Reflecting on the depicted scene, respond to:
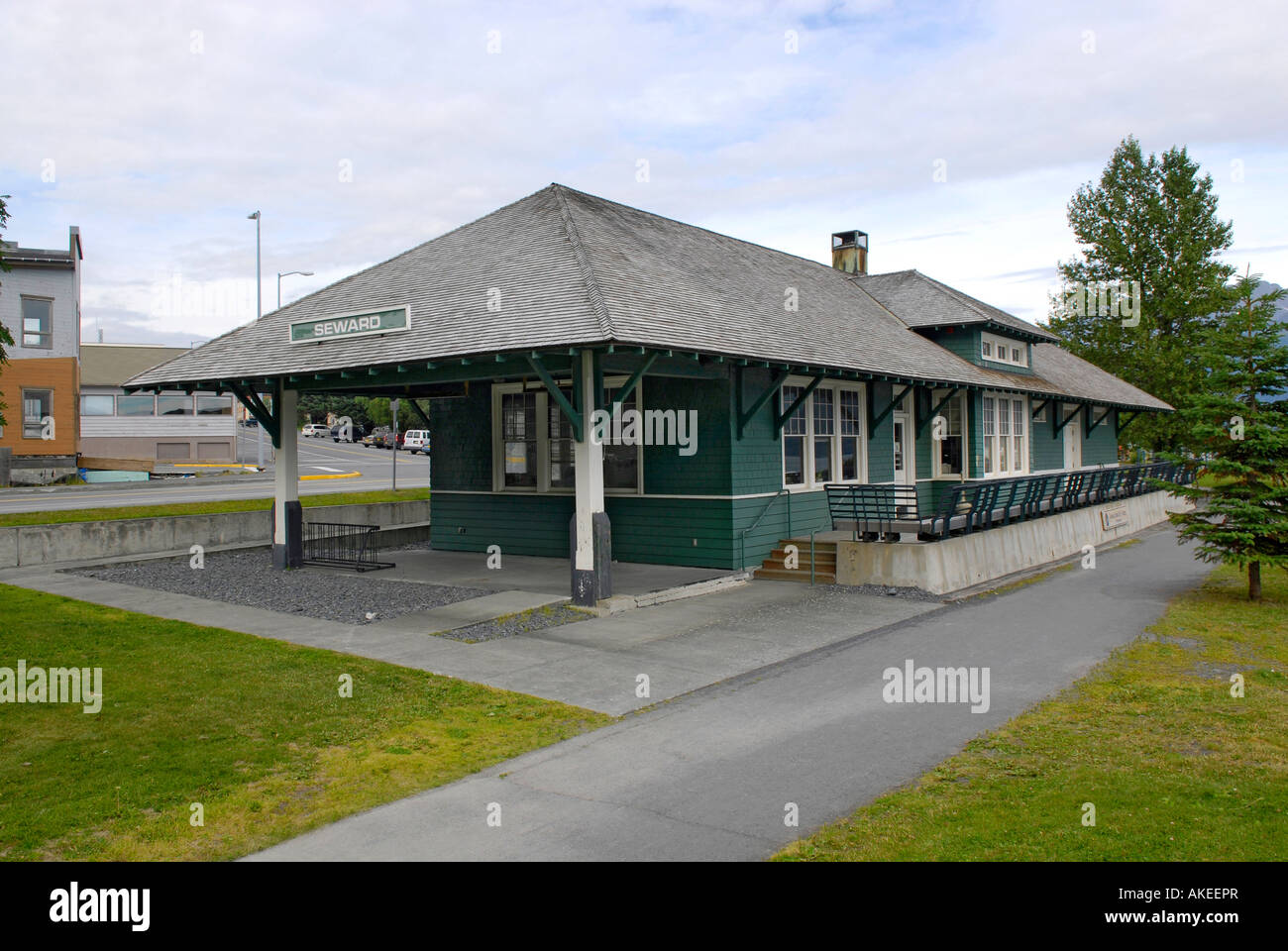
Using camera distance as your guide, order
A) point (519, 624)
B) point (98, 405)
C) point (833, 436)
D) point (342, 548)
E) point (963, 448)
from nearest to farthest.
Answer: point (519, 624)
point (342, 548)
point (833, 436)
point (963, 448)
point (98, 405)

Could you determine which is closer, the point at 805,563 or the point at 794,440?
the point at 805,563

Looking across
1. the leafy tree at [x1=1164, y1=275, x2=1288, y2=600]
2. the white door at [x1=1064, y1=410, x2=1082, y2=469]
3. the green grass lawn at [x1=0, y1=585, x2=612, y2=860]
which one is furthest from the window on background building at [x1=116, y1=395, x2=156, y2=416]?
the leafy tree at [x1=1164, y1=275, x2=1288, y2=600]

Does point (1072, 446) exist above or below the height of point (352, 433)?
below

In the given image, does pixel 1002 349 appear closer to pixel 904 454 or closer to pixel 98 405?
pixel 904 454

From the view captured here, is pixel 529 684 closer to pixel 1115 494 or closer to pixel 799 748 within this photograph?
pixel 799 748

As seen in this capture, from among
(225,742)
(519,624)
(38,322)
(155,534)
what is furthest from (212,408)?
(225,742)

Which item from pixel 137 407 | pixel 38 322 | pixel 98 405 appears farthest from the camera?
pixel 137 407

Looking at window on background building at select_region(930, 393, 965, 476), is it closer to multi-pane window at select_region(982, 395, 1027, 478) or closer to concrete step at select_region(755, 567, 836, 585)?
multi-pane window at select_region(982, 395, 1027, 478)

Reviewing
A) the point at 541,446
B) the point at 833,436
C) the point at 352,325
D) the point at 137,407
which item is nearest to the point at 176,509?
the point at 352,325

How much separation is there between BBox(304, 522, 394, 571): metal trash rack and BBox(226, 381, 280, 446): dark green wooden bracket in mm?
2165

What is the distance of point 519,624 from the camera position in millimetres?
13383

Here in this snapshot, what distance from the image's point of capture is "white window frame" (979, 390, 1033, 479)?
26172 mm

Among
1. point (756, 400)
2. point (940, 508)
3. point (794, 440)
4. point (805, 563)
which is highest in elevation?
point (756, 400)

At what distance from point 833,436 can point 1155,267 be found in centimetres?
4028
